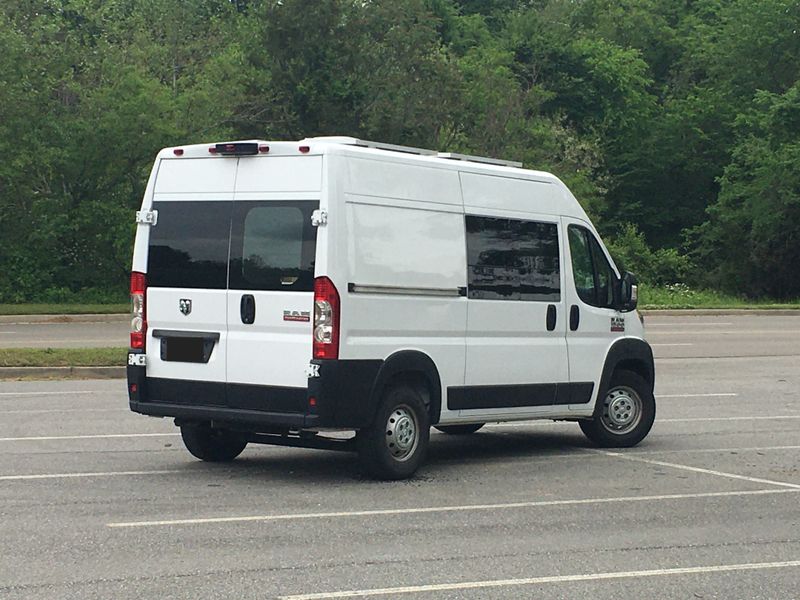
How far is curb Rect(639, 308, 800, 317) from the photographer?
3781 centimetres

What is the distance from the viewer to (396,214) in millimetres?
10359

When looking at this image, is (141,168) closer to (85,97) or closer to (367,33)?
(85,97)

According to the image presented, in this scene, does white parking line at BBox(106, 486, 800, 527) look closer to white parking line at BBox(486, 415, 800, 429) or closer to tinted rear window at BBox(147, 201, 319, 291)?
tinted rear window at BBox(147, 201, 319, 291)

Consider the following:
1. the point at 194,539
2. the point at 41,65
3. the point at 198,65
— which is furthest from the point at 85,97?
the point at 194,539

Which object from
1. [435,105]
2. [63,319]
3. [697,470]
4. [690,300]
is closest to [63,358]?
[697,470]

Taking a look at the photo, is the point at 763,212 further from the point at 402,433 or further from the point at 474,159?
the point at 402,433

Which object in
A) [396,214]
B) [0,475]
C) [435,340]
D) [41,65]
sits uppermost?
[41,65]

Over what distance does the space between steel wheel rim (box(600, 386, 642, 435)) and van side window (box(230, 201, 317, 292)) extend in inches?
150

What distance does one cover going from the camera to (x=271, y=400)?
10.0 metres

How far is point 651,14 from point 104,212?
46.9 metres

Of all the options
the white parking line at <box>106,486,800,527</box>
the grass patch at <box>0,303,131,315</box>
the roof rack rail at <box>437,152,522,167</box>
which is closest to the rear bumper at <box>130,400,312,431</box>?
the white parking line at <box>106,486,800,527</box>

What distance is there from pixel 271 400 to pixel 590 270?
3.63 meters

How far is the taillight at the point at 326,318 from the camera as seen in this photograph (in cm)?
974

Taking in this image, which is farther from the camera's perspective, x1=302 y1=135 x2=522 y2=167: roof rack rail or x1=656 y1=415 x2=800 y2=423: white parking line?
x1=656 y1=415 x2=800 y2=423: white parking line
